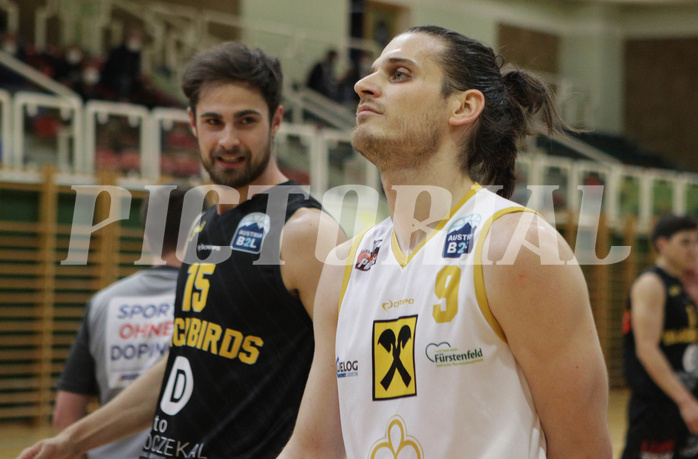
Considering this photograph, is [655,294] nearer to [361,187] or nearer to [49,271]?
[361,187]

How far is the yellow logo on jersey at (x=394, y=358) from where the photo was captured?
183cm

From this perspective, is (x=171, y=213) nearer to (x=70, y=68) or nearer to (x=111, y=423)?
(x=111, y=423)

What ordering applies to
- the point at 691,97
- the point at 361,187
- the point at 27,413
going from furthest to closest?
the point at 691,97 < the point at 361,187 < the point at 27,413

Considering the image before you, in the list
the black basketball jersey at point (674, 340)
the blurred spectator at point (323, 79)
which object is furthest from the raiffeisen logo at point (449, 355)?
the blurred spectator at point (323, 79)

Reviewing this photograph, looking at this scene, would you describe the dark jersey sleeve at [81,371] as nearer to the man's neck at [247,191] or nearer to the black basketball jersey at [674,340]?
the man's neck at [247,191]

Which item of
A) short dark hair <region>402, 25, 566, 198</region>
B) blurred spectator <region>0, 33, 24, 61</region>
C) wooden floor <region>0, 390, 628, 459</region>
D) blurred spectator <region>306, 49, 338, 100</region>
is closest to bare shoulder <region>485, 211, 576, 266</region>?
short dark hair <region>402, 25, 566, 198</region>

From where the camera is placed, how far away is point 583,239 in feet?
41.2

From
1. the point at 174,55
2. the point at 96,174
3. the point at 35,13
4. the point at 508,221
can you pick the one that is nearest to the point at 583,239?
the point at 174,55

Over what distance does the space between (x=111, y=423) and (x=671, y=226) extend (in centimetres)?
385

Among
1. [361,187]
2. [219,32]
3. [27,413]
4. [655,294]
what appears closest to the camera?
[655,294]

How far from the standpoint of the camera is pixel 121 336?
357 centimetres

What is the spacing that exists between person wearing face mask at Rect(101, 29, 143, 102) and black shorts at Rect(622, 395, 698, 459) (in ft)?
25.9

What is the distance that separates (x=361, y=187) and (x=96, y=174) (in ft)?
10.2

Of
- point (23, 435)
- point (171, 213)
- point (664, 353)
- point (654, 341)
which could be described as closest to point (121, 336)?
point (171, 213)
